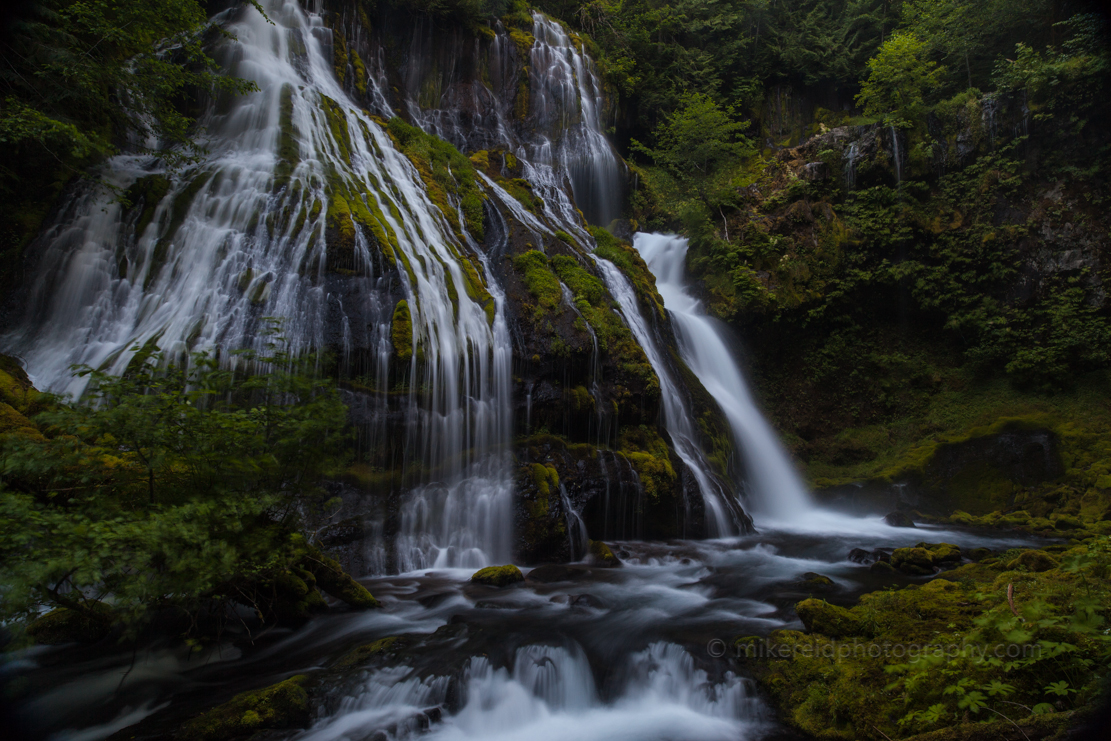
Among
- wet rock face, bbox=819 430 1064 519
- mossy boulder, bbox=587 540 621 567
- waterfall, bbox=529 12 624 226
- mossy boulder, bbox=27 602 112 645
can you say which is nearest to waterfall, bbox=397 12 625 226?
waterfall, bbox=529 12 624 226

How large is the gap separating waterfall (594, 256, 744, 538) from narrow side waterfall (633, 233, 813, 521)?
2259mm

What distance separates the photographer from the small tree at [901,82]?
16.4 meters

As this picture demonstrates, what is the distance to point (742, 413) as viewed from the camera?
14.5 m

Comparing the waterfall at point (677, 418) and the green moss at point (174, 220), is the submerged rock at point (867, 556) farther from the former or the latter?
the green moss at point (174, 220)

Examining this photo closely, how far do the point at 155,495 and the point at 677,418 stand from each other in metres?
9.50

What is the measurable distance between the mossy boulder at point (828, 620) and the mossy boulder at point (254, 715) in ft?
14.2

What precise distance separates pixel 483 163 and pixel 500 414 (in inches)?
391

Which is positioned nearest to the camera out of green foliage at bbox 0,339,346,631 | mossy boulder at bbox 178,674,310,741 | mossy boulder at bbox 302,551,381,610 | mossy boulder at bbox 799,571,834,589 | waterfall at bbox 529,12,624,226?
green foliage at bbox 0,339,346,631

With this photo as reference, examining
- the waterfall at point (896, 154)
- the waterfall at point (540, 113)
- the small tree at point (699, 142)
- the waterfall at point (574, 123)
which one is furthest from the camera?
the waterfall at point (574, 123)

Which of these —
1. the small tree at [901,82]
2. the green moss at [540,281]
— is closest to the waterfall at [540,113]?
the green moss at [540,281]

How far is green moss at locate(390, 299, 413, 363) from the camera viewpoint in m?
8.48

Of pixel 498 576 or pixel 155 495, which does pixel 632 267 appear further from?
pixel 155 495

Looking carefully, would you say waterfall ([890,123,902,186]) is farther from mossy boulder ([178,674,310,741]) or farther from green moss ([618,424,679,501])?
mossy boulder ([178,674,310,741])

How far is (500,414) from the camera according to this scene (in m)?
9.05
